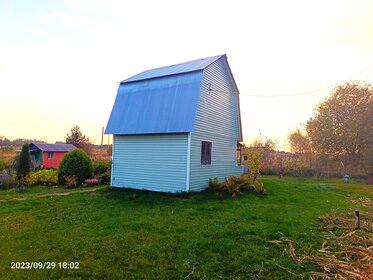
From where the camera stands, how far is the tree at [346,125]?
19.7 m

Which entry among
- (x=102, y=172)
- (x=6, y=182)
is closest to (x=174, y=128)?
(x=102, y=172)

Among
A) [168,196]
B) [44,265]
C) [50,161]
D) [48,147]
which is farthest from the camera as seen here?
[48,147]

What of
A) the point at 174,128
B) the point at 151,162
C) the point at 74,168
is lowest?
the point at 74,168

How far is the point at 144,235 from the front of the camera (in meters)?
5.15

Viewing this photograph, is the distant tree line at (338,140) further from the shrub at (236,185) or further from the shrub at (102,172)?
the shrub at (102,172)

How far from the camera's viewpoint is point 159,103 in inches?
435

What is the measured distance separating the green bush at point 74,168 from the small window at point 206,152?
23.7 ft

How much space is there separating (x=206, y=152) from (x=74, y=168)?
24.8 feet

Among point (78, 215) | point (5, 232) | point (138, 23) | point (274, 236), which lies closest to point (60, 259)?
point (5, 232)

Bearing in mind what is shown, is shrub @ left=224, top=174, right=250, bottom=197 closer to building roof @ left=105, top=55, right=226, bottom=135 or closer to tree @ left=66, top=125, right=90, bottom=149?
building roof @ left=105, top=55, right=226, bottom=135

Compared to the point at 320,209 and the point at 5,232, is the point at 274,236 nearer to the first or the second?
the point at 320,209

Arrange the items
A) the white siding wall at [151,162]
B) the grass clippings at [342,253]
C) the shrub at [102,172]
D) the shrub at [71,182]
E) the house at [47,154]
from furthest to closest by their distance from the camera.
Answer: the house at [47,154], the shrub at [102,172], the shrub at [71,182], the white siding wall at [151,162], the grass clippings at [342,253]

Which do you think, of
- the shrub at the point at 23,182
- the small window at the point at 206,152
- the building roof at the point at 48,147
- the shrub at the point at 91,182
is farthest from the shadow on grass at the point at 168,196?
the building roof at the point at 48,147

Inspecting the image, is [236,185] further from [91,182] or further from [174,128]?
[91,182]
